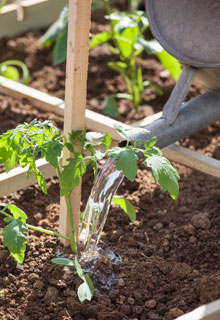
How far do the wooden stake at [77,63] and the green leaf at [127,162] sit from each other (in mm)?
217

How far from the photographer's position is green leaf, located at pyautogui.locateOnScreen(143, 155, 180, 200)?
161 centimetres

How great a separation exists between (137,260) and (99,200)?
0.24 meters

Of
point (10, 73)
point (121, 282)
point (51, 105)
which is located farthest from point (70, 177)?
point (10, 73)

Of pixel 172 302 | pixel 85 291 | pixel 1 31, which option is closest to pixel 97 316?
pixel 85 291

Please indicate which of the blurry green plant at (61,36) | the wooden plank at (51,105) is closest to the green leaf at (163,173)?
the wooden plank at (51,105)

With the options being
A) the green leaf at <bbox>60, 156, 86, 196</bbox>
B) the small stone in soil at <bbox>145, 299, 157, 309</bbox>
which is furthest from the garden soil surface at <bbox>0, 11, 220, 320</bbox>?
the green leaf at <bbox>60, 156, 86, 196</bbox>

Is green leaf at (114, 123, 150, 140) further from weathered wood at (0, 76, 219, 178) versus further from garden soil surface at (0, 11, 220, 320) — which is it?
garden soil surface at (0, 11, 220, 320)

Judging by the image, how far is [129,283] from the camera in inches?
74.8

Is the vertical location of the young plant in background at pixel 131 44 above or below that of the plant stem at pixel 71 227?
above

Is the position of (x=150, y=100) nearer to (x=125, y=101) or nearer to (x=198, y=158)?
(x=125, y=101)

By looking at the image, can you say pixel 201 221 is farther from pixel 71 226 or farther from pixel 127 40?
Answer: pixel 127 40

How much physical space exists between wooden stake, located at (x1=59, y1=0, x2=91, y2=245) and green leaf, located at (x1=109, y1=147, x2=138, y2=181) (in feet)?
0.71

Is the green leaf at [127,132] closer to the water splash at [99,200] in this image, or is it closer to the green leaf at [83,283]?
the water splash at [99,200]

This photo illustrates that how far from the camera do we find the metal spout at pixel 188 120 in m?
2.05
